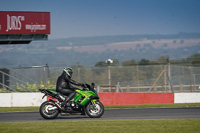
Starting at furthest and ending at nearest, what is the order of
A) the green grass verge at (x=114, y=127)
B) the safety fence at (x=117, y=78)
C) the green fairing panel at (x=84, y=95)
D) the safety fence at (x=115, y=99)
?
1. the safety fence at (x=117, y=78)
2. the safety fence at (x=115, y=99)
3. the green fairing panel at (x=84, y=95)
4. the green grass verge at (x=114, y=127)

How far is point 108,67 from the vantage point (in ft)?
82.3

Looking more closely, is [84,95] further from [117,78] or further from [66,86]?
[117,78]

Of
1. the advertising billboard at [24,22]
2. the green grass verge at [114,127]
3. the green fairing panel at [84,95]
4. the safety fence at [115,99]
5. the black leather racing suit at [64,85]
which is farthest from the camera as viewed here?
the advertising billboard at [24,22]

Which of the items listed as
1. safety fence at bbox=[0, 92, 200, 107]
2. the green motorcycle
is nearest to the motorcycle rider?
the green motorcycle

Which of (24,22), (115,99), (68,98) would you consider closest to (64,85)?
(68,98)

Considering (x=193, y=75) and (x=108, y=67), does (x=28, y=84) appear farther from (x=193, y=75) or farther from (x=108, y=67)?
(x=193, y=75)

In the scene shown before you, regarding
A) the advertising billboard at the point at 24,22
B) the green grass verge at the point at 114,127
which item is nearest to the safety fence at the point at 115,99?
the advertising billboard at the point at 24,22

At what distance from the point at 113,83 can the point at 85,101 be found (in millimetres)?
13086

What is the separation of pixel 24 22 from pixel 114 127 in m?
18.4

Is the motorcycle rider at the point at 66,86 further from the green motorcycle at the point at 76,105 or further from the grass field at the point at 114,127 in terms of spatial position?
the grass field at the point at 114,127

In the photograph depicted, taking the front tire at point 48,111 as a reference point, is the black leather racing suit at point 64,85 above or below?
above

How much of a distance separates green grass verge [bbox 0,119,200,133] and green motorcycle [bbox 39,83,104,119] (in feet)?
5.28

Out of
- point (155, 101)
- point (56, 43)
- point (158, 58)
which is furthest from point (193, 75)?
point (56, 43)

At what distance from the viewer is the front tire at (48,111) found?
42.3 ft
